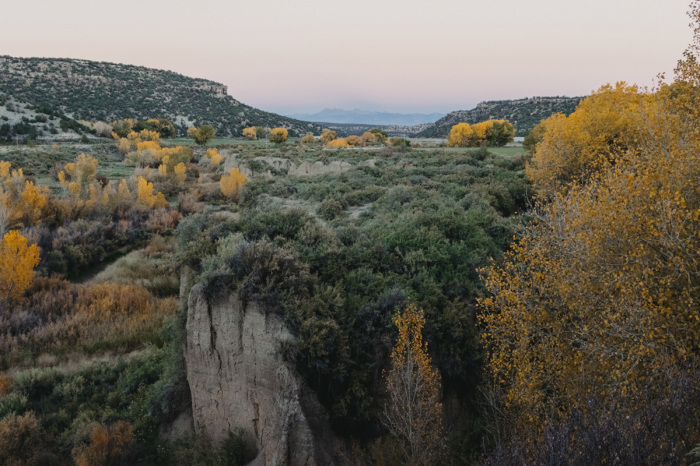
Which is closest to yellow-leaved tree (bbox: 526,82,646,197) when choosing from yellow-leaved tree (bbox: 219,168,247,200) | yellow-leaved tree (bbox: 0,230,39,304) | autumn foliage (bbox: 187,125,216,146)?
yellow-leaved tree (bbox: 219,168,247,200)

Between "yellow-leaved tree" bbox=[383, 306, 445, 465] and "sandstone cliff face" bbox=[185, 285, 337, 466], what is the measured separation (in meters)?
1.37

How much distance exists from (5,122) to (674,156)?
2601 inches

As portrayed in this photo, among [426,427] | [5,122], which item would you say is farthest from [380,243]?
[5,122]

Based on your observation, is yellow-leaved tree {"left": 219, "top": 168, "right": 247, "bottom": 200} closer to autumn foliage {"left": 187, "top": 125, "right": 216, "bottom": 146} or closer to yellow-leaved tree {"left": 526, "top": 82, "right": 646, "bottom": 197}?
yellow-leaved tree {"left": 526, "top": 82, "right": 646, "bottom": 197}

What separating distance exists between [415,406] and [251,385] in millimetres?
3224

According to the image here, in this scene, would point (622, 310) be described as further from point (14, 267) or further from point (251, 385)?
point (14, 267)

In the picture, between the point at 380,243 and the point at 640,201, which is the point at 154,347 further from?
the point at 640,201

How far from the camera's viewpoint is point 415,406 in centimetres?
641

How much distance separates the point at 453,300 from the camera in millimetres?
8922

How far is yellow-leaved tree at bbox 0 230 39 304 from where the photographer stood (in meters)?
12.9

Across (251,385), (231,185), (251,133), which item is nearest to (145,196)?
(231,185)

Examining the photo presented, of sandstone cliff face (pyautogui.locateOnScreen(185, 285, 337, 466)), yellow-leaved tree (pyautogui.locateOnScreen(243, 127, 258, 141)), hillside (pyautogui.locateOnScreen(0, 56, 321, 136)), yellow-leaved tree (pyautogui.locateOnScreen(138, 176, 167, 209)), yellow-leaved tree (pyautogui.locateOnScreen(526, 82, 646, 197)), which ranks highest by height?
hillside (pyautogui.locateOnScreen(0, 56, 321, 136))

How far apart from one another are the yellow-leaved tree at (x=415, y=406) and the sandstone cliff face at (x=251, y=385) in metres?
1.37

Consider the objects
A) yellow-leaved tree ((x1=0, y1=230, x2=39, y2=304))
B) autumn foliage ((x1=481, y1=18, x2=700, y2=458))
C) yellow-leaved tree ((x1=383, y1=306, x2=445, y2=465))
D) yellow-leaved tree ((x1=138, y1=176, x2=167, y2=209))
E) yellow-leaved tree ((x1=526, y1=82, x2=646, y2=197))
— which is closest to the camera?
autumn foliage ((x1=481, y1=18, x2=700, y2=458))
